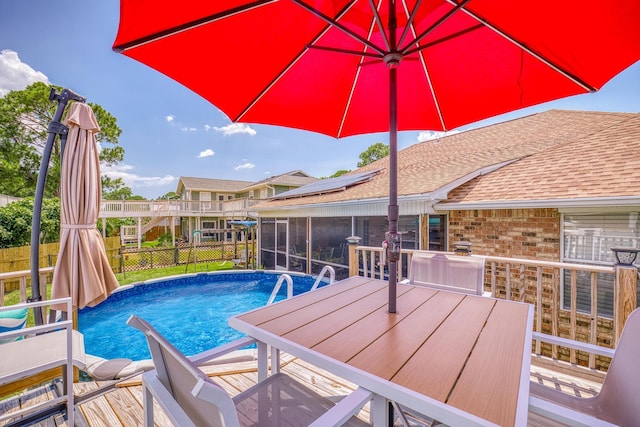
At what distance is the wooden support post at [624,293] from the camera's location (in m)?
2.36

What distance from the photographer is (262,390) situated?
59.7 inches

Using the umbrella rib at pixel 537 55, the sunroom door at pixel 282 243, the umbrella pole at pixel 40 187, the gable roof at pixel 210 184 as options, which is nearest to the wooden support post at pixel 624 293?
the umbrella rib at pixel 537 55

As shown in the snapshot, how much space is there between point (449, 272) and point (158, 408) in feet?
9.32

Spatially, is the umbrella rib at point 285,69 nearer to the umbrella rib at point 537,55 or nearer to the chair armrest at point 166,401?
the umbrella rib at point 537,55

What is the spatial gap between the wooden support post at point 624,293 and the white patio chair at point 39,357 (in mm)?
4477

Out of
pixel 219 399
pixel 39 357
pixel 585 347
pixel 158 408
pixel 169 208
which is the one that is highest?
pixel 169 208

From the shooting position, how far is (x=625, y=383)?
4.17 ft

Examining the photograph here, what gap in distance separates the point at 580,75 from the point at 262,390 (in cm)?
289

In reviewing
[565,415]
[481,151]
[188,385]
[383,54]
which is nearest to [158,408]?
[188,385]

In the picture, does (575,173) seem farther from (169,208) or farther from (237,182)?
(237,182)

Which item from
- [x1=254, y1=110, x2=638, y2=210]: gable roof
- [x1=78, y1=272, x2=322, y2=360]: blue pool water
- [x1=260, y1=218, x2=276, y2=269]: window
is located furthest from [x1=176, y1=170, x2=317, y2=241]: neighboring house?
[x1=254, y1=110, x2=638, y2=210]: gable roof

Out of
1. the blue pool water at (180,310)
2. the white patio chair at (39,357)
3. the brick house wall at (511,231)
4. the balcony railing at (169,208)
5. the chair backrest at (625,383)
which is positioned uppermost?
the balcony railing at (169,208)

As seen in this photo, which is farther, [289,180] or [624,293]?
[289,180]

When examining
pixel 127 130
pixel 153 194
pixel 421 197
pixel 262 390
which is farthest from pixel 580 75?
pixel 153 194
